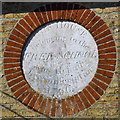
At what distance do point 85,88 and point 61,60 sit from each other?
0.58 m

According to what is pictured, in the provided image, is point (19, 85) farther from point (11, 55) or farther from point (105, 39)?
point (105, 39)

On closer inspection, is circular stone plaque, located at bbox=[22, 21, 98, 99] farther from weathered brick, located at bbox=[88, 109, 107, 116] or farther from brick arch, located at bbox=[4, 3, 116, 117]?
weathered brick, located at bbox=[88, 109, 107, 116]

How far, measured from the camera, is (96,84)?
2.68 meters

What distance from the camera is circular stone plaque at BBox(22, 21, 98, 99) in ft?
8.95

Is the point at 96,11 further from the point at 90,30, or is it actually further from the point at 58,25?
the point at 58,25

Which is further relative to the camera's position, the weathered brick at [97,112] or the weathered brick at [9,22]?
the weathered brick at [9,22]

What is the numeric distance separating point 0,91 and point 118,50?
2003 mm

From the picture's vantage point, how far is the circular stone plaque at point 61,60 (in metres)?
2.73

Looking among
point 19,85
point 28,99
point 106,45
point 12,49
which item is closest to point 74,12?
point 106,45

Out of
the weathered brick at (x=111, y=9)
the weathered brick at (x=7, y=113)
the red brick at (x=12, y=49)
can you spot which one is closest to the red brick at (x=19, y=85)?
the weathered brick at (x=7, y=113)

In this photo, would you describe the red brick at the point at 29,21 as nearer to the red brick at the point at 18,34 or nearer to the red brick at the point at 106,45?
the red brick at the point at 18,34

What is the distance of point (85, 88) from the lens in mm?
2707

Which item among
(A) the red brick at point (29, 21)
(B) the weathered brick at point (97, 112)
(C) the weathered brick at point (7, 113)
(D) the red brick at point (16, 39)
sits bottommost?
(C) the weathered brick at point (7, 113)

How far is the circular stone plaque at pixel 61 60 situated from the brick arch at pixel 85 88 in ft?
0.27
